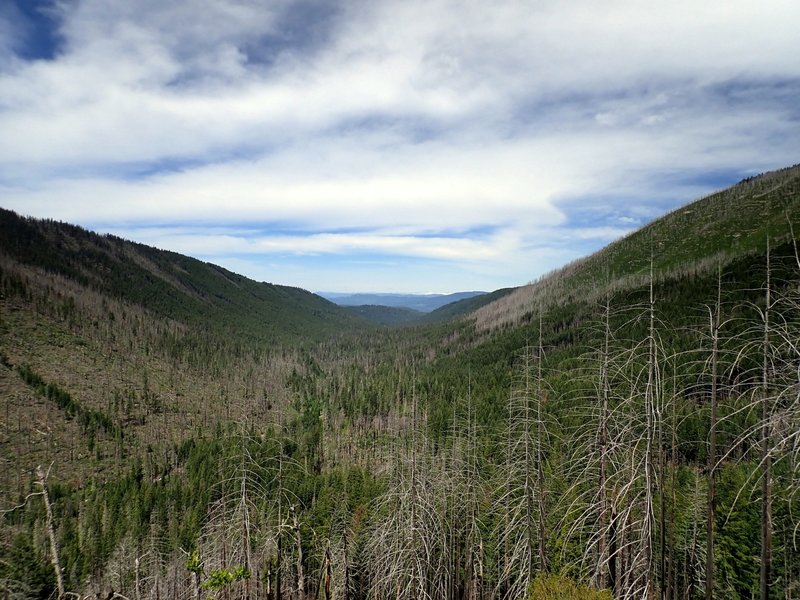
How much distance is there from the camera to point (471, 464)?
41844mm

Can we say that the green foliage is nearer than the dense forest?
No

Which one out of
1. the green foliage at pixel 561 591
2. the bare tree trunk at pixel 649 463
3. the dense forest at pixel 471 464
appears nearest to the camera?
the bare tree trunk at pixel 649 463

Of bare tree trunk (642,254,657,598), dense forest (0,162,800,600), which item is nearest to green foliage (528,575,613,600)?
dense forest (0,162,800,600)

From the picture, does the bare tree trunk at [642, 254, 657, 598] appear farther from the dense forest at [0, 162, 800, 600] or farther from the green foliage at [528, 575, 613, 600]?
the green foliage at [528, 575, 613, 600]

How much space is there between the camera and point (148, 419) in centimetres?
16825

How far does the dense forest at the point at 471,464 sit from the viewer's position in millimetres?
14836

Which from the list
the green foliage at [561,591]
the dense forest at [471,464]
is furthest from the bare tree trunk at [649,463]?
the green foliage at [561,591]

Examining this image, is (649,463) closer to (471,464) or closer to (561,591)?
(561,591)

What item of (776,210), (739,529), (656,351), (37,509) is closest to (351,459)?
(37,509)

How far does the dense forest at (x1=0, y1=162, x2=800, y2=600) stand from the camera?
1484 cm

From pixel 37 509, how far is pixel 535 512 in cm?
11620

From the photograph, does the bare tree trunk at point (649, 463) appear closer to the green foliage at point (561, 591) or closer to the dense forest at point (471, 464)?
the dense forest at point (471, 464)

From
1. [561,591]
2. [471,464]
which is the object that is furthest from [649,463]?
[471,464]

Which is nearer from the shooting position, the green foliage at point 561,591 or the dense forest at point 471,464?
the dense forest at point 471,464
